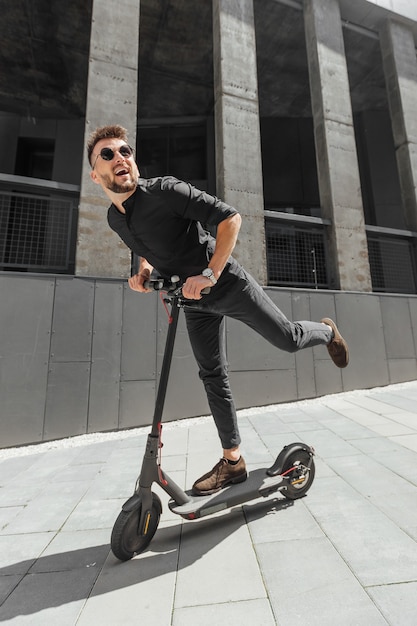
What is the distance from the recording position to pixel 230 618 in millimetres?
1234

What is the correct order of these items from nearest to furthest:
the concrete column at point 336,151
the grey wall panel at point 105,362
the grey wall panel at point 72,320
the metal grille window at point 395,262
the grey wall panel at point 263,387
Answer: the grey wall panel at point 105,362
the grey wall panel at point 72,320
the grey wall panel at point 263,387
the concrete column at point 336,151
the metal grille window at point 395,262

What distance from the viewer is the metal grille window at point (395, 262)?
331 inches

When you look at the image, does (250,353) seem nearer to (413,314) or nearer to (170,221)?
(170,221)

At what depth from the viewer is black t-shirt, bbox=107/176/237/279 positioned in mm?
1808

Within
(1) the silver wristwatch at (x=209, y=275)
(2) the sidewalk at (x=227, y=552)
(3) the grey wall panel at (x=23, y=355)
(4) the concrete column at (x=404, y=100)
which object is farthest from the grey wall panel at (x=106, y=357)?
(4) the concrete column at (x=404, y=100)

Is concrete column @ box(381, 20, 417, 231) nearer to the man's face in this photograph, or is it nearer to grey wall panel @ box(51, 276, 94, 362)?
grey wall panel @ box(51, 276, 94, 362)

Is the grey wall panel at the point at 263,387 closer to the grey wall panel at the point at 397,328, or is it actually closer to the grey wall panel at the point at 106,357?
the grey wall panel at the point at 106,357

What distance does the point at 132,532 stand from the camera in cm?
168

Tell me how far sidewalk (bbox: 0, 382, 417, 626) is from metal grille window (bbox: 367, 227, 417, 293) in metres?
6.63

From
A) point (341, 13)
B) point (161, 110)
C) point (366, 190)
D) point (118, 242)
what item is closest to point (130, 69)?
point (118, 242)

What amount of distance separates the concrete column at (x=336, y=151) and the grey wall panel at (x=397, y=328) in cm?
64

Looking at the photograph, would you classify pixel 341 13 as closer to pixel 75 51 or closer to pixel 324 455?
pixel 75 51

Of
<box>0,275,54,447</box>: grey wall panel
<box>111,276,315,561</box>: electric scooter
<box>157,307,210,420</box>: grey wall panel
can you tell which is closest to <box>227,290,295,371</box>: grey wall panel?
<box>157,307,210,420</box>: grey wall panel

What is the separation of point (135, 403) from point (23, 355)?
179 centimetres
